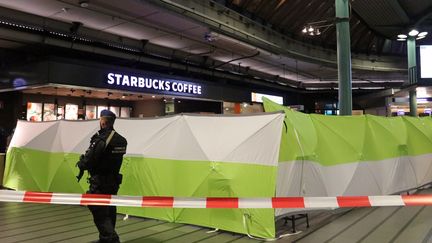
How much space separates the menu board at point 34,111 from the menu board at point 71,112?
38.9 inches

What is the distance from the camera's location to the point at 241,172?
4.92m

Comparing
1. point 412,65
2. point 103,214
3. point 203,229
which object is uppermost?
point 412,65

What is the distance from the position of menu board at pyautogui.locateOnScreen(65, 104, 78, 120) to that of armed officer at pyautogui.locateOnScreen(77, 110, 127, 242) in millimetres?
9737

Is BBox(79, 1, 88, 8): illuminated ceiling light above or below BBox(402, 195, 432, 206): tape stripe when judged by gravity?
above

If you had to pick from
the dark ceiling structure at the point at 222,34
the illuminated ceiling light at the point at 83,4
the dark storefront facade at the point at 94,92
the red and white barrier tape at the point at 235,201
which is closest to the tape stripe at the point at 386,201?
the red and white barrier tape at the point at 235,201

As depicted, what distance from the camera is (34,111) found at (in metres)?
12.3

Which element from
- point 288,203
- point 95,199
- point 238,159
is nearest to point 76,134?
point 95,199

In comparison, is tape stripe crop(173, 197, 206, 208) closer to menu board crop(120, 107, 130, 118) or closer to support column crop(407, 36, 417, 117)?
menu board crop(120, 107, 130, 118)

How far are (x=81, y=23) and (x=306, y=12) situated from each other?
9562 millimetres

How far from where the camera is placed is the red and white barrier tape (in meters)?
3.51

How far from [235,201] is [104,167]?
1.56m

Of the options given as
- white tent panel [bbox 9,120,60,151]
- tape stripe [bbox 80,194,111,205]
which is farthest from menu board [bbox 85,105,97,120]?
tape stripe [bbox 80,194,111,205]

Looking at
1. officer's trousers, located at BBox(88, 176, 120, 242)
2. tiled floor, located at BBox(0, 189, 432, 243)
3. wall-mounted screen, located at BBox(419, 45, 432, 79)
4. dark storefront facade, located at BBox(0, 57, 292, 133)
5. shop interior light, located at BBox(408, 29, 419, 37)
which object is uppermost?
shop interior light, located at BBox(408, 29, 419, 37)

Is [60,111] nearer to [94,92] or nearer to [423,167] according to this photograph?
[94,92]
